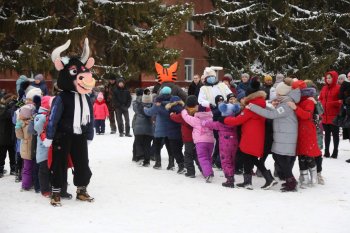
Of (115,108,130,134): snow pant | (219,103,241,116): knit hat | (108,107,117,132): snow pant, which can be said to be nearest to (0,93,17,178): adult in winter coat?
(219,103,241,116): knit hat

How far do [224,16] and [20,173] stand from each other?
60.4 ft

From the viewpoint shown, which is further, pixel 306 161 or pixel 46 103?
pixel 306 161

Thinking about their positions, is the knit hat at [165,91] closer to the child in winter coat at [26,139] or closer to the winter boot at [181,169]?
the winter boot at [181,169]

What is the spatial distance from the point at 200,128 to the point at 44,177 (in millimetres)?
2924

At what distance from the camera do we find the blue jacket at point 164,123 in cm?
988

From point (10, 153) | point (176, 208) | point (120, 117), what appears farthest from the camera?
point (120, 117)

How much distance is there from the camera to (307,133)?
27.5 ft

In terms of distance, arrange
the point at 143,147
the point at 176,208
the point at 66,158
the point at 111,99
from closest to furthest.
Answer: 1. the point at 176,208
2. the point at 66,158
3. the point at 143,147
4. the point at 111,99

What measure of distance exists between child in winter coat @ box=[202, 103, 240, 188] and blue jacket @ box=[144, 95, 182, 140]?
Answer: 4.54 ft

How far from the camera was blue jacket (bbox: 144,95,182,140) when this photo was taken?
988 cm

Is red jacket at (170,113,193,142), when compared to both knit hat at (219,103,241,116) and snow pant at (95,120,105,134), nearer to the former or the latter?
knit hat at (219,103,241,116)

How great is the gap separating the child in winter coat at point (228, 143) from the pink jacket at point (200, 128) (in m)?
0.38

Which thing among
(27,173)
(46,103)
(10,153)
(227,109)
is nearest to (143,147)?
(10,153)

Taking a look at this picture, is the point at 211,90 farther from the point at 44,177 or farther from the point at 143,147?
the point at 44,177
